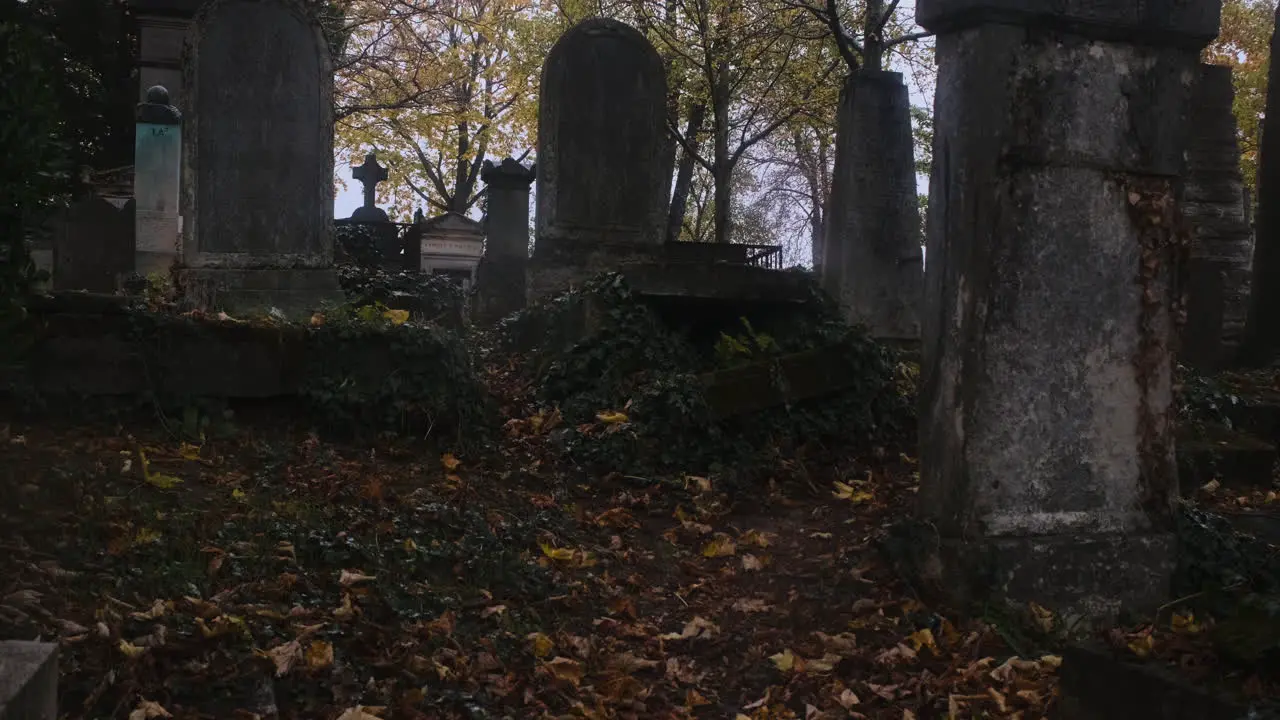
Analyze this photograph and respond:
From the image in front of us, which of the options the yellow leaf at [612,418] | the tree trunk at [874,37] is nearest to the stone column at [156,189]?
the yellow leaf at [612,418]

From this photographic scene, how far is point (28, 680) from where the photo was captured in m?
2.07

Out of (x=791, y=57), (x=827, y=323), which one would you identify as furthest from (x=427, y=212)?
(x=827, y=323)

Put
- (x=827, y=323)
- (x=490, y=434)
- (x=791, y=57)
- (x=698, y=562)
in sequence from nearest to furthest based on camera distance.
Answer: (x=698, y=562) < (x=490, y=434) < (x=827, y=323) < (x=791, y=57)

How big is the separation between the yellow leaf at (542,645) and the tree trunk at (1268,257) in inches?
328

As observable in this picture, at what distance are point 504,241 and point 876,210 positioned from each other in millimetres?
6007

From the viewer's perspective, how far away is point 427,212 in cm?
3334

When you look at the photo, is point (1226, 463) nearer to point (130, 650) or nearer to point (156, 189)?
point (130, 650)

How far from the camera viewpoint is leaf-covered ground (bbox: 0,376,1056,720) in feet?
10.2

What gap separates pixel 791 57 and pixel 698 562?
16.9m

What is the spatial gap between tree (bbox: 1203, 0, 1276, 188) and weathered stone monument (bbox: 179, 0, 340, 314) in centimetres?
2539

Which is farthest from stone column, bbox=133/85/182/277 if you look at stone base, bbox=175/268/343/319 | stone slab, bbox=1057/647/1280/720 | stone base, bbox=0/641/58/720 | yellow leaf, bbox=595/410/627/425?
stone slab, bbox=1057/647/1280/720

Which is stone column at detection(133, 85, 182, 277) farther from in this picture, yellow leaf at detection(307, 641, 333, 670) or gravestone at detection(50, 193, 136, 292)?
yellow leaf at detection(307, 641, 333, 670)

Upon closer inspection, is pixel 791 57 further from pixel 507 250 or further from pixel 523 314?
pixel 523 314

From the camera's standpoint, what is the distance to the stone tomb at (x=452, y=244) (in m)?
20.7
